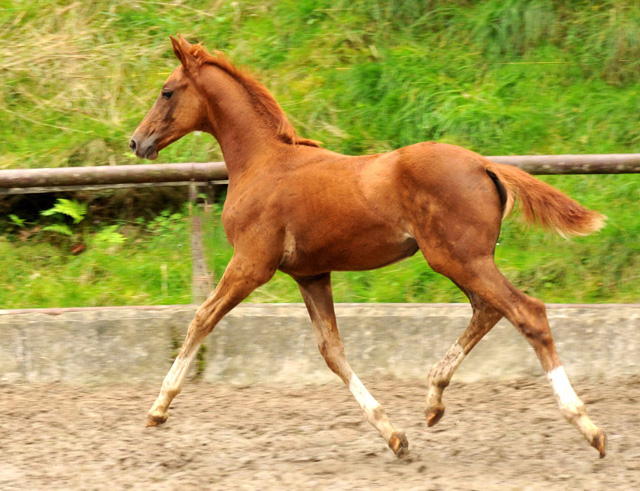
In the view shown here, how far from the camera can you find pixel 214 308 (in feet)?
14.1

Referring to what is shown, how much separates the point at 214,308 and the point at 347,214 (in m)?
0.89

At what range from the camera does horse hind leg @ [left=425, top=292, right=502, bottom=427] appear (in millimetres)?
4203

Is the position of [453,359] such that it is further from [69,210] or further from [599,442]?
[69,210]

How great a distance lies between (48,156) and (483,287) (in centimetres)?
459

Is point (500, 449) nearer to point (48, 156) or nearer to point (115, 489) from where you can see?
point (115, 489)

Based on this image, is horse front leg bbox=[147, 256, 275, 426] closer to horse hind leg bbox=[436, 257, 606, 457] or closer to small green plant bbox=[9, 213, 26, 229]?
horse hind leg bbox=[436, 257, 606, 457]

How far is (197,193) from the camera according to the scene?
5484 mm

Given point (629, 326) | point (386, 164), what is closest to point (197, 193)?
point (386, 164)

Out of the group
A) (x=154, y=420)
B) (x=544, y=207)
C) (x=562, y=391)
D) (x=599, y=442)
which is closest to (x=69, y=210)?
(x=154, y=420)

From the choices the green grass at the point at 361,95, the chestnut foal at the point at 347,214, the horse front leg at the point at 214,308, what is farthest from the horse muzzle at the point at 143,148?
the green grass at the point at 361,95

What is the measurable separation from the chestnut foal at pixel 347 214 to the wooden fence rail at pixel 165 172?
0.87 meters

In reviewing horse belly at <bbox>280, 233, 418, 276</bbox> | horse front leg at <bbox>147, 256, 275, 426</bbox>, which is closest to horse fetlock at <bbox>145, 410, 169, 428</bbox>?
horse front leg at <bbox>147, 256, 275, 426</bbox>

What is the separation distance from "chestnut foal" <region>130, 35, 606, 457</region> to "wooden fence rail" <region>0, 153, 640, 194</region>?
34.4 inches

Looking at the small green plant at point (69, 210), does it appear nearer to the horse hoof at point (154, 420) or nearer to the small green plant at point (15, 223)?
the small green plant at point (15, 223)
